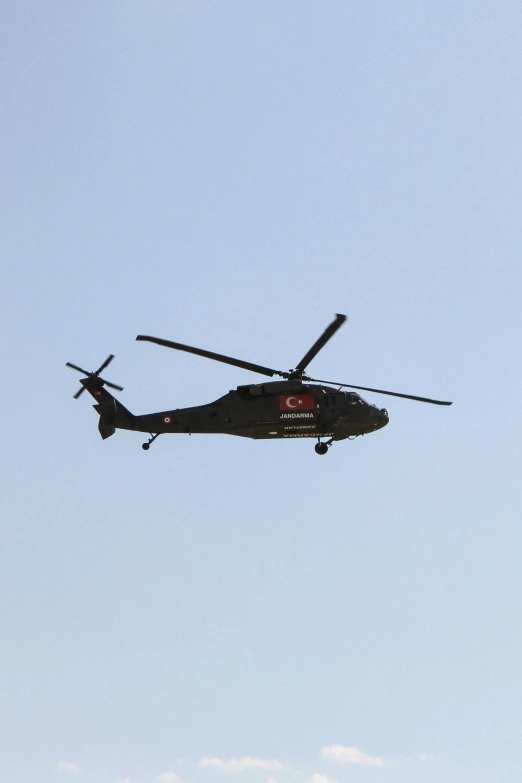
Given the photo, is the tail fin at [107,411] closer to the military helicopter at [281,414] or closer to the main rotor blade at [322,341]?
the military helicopter at [281,414]

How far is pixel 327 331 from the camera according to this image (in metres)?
47.6

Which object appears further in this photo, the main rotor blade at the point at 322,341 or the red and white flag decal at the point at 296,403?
the red and white flag decal at the point at 296,403

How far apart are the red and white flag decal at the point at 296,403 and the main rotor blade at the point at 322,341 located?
5.54ft

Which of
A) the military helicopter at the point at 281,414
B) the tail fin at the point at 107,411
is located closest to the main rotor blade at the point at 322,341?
the military helicopter at the point at 281,414

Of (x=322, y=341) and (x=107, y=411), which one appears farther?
(x=107, y=411)

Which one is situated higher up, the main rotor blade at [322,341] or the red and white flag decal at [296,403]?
the main rotor blade at [322,341]

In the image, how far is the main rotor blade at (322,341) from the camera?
46.7m

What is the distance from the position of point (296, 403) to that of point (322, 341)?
15.1 ft

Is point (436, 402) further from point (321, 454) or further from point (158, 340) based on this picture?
point (158, 340)

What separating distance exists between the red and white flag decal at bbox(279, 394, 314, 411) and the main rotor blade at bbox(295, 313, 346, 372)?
5.54ft

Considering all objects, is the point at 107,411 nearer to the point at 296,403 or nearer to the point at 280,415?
the point at 280,415

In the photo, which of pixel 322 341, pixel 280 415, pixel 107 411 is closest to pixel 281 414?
pixel 280 415

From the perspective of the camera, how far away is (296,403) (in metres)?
51.5

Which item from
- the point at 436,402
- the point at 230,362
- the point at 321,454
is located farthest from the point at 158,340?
the point at 436,402
